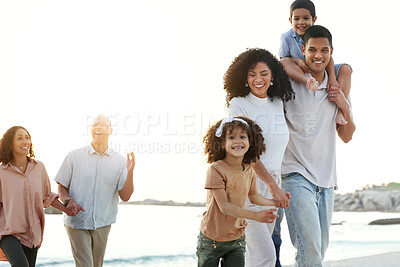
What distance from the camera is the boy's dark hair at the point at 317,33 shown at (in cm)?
432

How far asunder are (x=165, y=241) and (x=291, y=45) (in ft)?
30.7

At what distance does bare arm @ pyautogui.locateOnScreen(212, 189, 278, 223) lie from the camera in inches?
134

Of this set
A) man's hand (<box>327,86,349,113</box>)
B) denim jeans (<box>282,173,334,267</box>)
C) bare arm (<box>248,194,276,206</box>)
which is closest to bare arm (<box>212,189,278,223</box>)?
bare arm (<box>248,194,276,206</box>)

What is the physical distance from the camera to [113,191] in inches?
211

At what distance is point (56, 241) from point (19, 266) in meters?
8.14

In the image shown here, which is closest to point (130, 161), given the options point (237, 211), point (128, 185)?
point (128, 185)

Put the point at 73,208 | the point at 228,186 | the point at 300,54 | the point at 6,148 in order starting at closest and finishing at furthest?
1. the point at 228,186
2. the point at 300,54
3. the point at 73,208
4. the point at 6,148

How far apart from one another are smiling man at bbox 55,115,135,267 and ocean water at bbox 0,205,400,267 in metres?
6.04

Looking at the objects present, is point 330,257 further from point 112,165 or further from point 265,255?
point 265,255

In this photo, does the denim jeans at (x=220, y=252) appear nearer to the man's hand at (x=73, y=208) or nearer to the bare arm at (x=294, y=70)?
the bare arm at (x=294, y=70)

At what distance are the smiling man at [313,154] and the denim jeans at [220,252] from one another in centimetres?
56

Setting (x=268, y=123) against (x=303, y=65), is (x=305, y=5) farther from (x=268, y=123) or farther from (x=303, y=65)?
(x=268, y=123)

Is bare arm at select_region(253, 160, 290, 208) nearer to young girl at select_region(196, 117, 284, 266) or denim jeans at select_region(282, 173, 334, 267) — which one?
young girl at select_region(196, 117, 284, 266)

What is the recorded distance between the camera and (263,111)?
4078 millimetres
